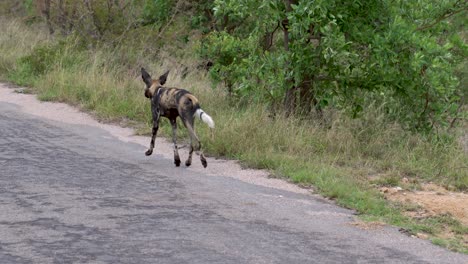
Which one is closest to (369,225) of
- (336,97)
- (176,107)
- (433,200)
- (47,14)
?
(433,200)

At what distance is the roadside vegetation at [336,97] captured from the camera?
8828mm

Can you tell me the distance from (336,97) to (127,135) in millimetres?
2996

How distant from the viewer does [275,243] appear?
241 inches

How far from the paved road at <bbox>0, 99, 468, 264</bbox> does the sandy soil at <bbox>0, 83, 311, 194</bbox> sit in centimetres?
22

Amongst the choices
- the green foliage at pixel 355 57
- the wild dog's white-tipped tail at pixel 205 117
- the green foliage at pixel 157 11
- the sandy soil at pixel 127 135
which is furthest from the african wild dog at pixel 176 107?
the green foliage at pixel 157 11

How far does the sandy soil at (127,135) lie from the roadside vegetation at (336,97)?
7.4 inches

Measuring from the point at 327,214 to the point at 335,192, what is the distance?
69 cm

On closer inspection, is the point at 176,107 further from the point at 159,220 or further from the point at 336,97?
the point at 336,97

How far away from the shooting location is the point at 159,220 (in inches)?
263

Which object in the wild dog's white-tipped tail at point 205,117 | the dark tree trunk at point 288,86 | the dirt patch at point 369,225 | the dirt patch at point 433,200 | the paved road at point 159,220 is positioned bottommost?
the paved road at point 159,220

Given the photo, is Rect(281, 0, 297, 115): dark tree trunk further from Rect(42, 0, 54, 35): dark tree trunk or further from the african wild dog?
Rect(42, 0, 54, 35): dark tree trunk

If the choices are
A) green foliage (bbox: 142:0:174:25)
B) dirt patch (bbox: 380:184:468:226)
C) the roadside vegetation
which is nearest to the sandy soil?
the roadside vegetation

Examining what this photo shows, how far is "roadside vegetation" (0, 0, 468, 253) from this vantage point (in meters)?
8.83

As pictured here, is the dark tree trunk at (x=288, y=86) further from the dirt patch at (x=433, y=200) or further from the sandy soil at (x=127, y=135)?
the dirt patch at (x=433, y=200)
